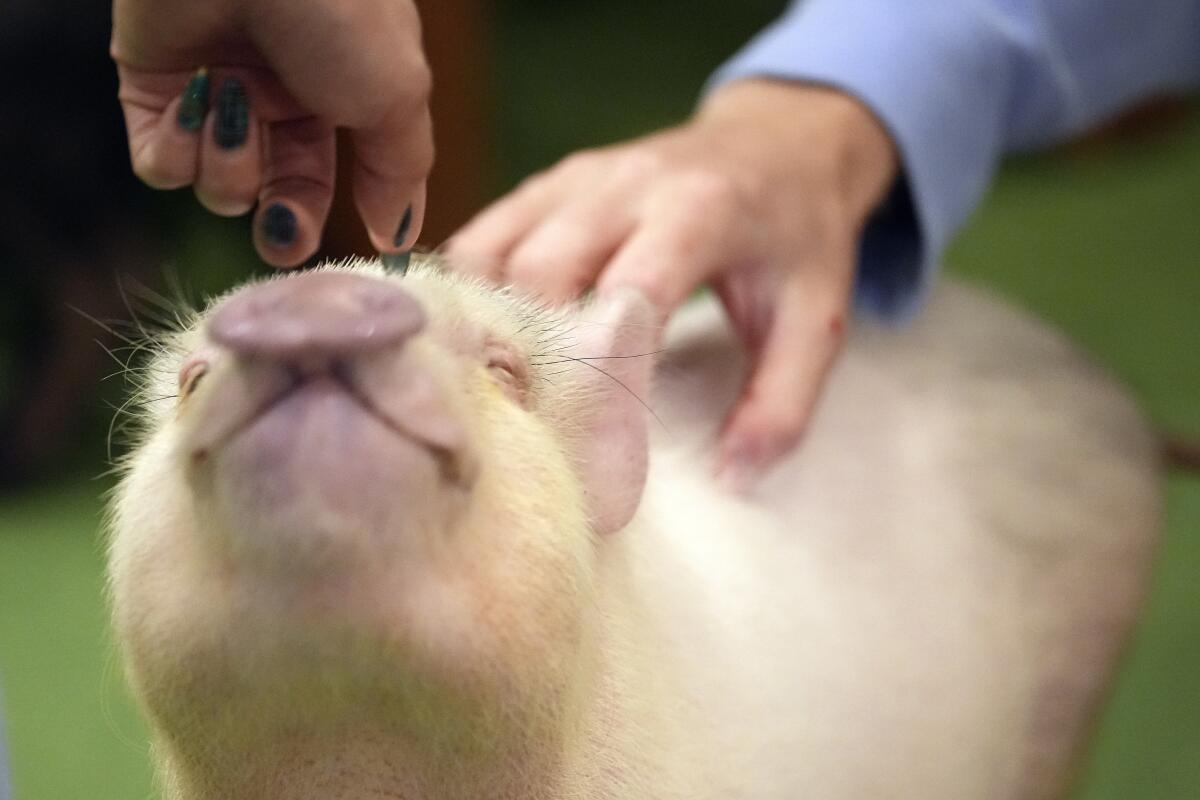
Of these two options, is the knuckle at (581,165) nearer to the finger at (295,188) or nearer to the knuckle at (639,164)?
the knuckle at (639,164)

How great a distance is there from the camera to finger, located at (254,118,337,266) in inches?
25.6

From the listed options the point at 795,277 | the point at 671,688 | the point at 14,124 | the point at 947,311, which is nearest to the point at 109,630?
the point at 671,688

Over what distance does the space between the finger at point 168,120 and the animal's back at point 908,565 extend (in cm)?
34

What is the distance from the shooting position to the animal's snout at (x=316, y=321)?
481mm

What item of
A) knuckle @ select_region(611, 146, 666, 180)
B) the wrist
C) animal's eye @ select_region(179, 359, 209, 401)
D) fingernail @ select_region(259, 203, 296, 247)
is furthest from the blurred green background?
the wrist

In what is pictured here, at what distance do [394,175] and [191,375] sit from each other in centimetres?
16

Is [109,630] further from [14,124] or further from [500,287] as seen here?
[14,124]

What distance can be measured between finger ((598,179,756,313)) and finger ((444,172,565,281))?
82 millimetres

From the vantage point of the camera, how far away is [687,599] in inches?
33.1

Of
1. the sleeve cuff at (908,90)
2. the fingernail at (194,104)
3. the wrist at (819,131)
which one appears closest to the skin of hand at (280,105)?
the fingernail at (194,104)

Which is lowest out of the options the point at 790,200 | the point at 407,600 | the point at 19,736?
the point at 19,736

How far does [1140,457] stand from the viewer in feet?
4.02

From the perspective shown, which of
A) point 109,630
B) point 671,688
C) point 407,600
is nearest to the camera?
point 407,600

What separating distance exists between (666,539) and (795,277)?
0.26m
